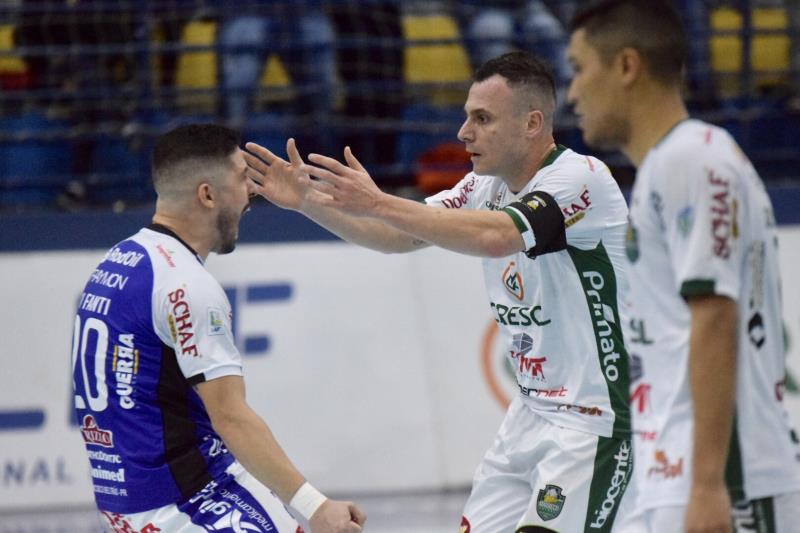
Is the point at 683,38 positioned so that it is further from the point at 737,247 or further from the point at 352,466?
the point at 352,466

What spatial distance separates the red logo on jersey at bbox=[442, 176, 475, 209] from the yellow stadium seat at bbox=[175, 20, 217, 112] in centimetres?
485

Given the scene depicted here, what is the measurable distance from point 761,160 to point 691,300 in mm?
7319

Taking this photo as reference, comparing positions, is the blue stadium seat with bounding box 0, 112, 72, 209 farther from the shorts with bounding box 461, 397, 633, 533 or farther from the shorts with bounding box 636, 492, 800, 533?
the shorts with bounding box 636, 492, 800, 533

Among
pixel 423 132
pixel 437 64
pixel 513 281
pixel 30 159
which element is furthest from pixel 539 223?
pixel 30 159

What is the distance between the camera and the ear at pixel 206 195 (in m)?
4.72

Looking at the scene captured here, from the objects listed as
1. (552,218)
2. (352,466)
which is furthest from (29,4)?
(552,218)

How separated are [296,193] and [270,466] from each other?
1205 mm

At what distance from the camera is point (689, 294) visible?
300 cm

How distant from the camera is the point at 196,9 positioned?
9812mm

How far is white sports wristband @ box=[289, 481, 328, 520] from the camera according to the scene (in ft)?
13.8

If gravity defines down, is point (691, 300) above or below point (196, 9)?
below

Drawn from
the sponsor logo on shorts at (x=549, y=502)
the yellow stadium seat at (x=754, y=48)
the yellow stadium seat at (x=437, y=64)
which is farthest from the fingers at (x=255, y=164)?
the yellow stadium seat at (x=754, y=48)

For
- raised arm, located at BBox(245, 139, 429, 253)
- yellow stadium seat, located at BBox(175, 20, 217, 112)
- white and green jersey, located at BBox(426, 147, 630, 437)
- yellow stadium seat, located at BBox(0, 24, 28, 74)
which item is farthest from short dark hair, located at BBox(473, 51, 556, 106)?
yellow stadium seat, located at BBox(0, 24, 28, 74)

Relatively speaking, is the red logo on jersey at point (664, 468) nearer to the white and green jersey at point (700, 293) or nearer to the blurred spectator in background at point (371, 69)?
the white and green jersey at point (700, 293)
